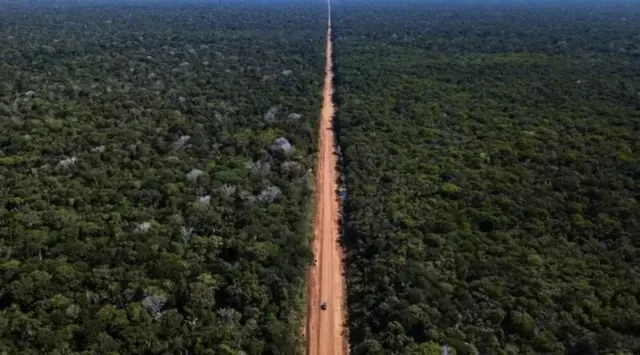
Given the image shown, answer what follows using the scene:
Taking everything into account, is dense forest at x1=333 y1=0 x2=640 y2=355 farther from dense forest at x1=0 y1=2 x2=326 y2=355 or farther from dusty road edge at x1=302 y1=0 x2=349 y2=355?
dense forest at x1=0 y1=2 x2=326 y2=355

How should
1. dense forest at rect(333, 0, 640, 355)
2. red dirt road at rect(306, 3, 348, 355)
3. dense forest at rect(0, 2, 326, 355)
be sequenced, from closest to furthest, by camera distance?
dense forest at rect(0, 2, 326, 355) → dense forest at rect(333, 0, 640, 355) → red dirt road at rect(306, 3, 348, 355)

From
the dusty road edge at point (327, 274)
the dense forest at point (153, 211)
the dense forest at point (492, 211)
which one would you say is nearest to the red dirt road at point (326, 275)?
the dusty road edge at point (327, 274)

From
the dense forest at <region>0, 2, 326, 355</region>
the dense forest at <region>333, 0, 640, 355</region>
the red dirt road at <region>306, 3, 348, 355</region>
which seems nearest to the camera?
the dense forest at <region>0, 2, 326, 355</region>

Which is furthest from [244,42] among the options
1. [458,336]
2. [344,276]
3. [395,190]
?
[458,336]

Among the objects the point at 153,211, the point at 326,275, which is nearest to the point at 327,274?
the point at 326,275

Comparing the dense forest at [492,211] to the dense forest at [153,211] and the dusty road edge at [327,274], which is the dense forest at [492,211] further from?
the dense forest at [153,211]

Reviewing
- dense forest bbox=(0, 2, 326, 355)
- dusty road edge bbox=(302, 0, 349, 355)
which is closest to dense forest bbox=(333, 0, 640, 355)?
dusty road edge bbox=(302, 0, 349, 355)

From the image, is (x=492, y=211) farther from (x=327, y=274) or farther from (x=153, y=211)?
(x=153, y=211)
